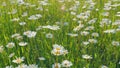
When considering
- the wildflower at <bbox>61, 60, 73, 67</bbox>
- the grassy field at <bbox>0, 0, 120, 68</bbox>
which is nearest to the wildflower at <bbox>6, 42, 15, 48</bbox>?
the grassy field at <bbox>0, 0, 120, 68</bbox>

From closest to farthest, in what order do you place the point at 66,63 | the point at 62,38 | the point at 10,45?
1. the point at 66,63
2. the point at 10,45
3. the point at 62,38

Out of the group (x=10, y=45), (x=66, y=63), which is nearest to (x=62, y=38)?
(x=10, y=45)

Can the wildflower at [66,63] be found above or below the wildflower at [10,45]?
above

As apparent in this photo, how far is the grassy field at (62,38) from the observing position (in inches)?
93.9

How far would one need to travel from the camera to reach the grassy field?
2.38 metres

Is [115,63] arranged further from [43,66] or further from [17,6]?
[17,6]

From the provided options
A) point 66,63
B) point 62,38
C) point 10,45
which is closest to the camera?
point 66,63

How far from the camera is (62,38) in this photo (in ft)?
9.24

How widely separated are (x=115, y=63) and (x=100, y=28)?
644mm

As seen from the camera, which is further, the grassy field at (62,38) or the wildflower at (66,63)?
the grassy field at (62,38)

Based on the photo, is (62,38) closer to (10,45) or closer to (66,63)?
(10,45)

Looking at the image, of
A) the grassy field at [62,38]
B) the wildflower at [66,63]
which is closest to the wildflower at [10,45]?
the grassy field at [62,38]

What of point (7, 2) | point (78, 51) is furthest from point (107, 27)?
point (7, 2)

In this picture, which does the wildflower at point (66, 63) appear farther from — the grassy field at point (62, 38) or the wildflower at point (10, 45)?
the wildflower at point (10, 45)
